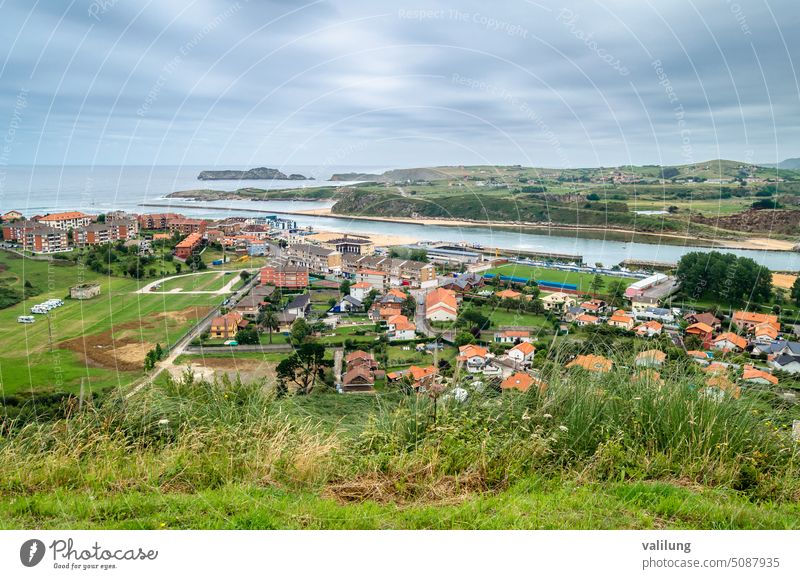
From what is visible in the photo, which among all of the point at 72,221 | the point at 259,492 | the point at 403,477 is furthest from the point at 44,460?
the point at 72,221

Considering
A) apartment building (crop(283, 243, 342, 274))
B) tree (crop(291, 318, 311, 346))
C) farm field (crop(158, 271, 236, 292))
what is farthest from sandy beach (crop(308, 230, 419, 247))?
tree (crop(291, 318, 311, 346))

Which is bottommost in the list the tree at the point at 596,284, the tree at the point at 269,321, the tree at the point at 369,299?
the tree at the point at 269,321

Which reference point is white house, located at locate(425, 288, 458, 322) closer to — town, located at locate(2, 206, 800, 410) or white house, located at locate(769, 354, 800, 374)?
town, located at locate(2, 206, 800, 410)

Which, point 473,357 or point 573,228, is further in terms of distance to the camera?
point 573,228

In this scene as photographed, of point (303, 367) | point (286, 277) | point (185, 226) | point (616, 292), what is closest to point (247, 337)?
point (303, 367)

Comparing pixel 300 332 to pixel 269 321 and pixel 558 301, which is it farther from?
pixel 558 301

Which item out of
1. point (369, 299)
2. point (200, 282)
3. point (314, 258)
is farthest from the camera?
point (314, 258)

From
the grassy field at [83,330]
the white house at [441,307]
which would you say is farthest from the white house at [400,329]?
the grassy field at [83,330]

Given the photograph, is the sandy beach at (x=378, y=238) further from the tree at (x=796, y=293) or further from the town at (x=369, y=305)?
the tree at (x=796, y=293)

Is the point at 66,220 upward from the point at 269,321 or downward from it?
upward
